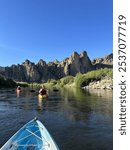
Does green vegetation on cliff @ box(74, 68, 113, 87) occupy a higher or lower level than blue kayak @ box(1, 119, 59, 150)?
higher

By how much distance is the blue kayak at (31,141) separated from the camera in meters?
13.7

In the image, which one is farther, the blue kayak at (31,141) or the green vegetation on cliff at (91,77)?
the green vegetation on cliff at (91,77)

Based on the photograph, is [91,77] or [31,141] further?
[91,77]

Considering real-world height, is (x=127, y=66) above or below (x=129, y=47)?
below

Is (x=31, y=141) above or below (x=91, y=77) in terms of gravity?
below

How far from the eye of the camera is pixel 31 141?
15188 millimetres

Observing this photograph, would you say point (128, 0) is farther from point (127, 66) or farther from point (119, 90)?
point (119, 90)

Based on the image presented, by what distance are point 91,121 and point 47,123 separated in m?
4.83

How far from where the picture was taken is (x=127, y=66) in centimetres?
591

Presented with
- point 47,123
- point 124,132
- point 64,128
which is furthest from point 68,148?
point 124,132

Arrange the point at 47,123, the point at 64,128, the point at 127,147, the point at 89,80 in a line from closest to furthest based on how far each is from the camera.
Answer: the point at 127,147
the point at 64,128
the point at 47,123
the point at 89,80

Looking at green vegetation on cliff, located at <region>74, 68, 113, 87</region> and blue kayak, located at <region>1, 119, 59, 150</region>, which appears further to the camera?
green vegetation on cliff, located at <region>74, 68, 113, 87</region>

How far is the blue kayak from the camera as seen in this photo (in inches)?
538

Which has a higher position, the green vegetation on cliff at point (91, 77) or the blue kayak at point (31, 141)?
the green vegetation on cliff at point (91, 77)
